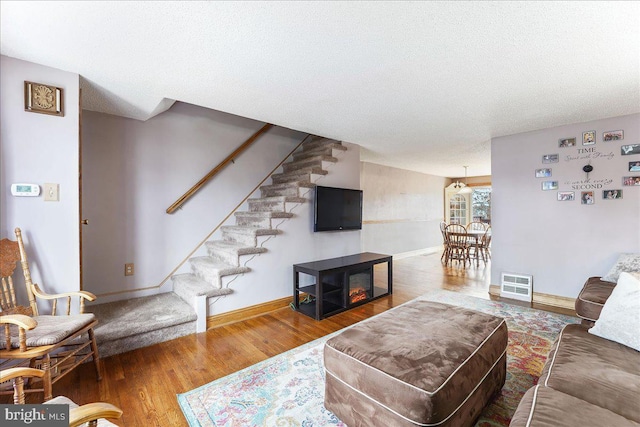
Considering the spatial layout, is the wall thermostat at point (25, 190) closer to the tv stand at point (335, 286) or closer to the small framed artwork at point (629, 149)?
the tv stand at point (335, 286)

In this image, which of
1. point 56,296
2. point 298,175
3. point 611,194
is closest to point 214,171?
point 298,175

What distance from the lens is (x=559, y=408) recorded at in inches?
38.9

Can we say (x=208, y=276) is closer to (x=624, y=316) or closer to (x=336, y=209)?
(x=336, y=209)

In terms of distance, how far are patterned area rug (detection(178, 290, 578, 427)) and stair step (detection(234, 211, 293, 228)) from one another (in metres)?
1.48

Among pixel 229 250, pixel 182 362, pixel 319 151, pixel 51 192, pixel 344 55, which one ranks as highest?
pixel 344 55

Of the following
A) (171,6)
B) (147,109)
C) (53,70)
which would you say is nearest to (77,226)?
(53,70)

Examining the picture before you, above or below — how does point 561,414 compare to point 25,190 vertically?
below

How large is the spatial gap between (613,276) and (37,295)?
4837 millimetres

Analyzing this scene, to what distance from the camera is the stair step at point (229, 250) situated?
9.72 ft

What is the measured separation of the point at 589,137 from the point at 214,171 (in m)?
4.62

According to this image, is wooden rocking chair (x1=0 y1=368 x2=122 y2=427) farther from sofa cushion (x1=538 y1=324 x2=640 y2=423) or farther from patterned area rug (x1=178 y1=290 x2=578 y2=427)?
sofa cushion (x1=538 y1=324 x2=640 y2=423)

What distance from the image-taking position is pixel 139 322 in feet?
7.77

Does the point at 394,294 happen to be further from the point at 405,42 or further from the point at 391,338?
the point at 405,42

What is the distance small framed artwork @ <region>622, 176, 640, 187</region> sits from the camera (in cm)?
294
